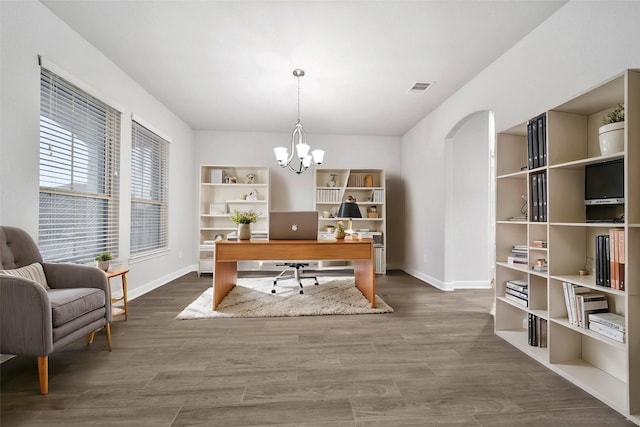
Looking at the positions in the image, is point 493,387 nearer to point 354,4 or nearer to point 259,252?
point 259,252

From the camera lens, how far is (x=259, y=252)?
3236 millimetres

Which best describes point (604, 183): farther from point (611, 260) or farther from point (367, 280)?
point (367, 280)

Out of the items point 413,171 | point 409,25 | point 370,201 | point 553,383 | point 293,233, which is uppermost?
point 409,25

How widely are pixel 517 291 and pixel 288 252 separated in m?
2.16

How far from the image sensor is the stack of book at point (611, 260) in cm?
160

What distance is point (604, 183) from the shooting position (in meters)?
1.85

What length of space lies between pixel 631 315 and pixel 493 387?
2.66 feet

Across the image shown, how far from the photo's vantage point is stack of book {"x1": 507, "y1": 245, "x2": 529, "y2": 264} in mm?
2527

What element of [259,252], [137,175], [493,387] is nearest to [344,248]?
[259,252]

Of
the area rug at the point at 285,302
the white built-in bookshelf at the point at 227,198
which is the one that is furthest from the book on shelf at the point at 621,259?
the white built-in bookshelf at the point at 227,198

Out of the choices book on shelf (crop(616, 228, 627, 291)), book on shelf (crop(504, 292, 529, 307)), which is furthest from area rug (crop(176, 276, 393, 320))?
book on shelf (crop(616, 228, 627, 291))

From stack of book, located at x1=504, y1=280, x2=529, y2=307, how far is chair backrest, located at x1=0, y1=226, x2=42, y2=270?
376 cm

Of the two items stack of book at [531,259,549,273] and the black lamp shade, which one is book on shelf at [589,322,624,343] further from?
the black lamp shade

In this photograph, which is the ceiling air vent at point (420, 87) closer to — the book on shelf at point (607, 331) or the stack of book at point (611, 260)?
the stack of book at point (611, 260)
